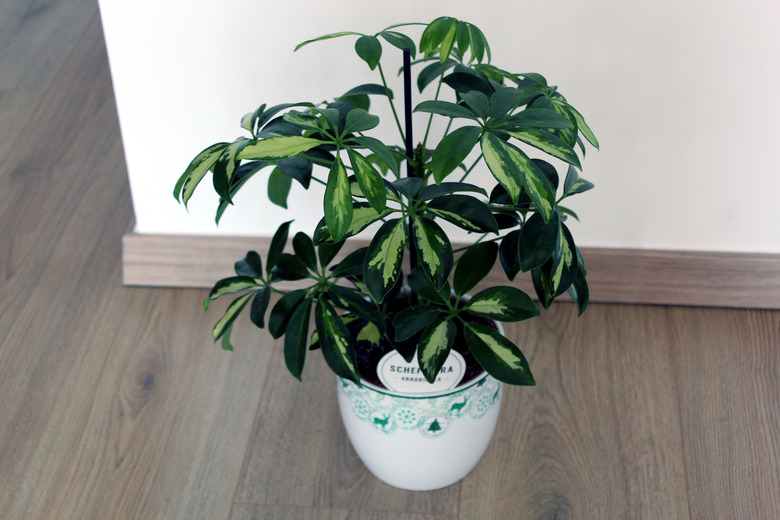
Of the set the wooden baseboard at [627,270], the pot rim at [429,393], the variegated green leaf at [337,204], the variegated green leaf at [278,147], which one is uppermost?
the variegated green leaf at [278,147]

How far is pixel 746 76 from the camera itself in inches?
55.3

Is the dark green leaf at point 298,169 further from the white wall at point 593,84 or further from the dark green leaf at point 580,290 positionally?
the white wall at point 593,84

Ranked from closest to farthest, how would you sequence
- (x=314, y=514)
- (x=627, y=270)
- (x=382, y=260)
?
(x=382, y=260)
(x=314, y=514)
(x=627, y=270)

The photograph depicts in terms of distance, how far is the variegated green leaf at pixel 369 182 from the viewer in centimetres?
86

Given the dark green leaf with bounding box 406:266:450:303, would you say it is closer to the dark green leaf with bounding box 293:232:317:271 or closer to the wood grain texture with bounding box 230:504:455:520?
the dark green leaf with bounding box 293:232:317:271

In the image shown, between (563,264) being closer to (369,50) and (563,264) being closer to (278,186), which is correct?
(369,50)

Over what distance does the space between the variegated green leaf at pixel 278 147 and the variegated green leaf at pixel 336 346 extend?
26 cm

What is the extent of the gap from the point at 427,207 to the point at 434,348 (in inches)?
7.0

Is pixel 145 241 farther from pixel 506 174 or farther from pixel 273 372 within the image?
pixel 506 174

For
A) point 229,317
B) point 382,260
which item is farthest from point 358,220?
point 229,317

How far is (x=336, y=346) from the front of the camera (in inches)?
41.0

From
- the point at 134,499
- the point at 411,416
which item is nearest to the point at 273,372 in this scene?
the point at 134,499

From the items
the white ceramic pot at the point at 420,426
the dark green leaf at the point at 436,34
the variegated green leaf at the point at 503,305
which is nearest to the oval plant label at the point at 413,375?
the white ceramic pot at the point at 420,426

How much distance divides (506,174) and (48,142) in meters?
1.62
